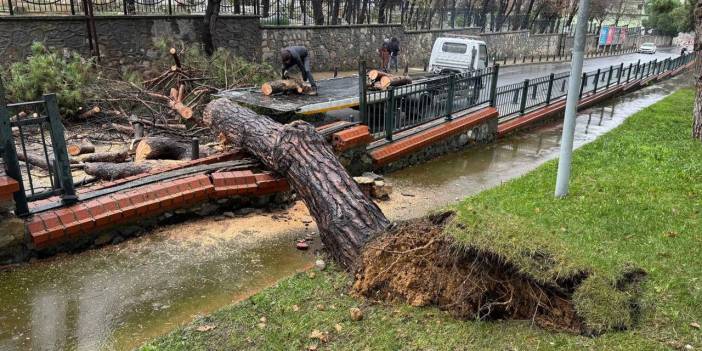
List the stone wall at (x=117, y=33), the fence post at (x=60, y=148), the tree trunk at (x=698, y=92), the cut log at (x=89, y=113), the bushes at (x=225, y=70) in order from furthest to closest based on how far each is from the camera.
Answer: the stone wall at (x=117, y=33), the bushes at (x=225, y=70), the cut log at (x=89, y=113), the tree trunk at (x=698, y=92), the fence post at (x=60, y=148)

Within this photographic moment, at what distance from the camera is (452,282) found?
12.4 ft

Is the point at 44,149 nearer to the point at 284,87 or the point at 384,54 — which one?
the point at 284,87

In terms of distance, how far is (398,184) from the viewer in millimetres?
8109

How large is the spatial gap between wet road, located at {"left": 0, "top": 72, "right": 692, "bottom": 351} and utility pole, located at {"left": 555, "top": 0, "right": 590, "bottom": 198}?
174cm

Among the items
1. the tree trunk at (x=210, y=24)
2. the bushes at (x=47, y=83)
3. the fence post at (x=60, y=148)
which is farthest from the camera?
the tree trunk at (x=210, y=24)

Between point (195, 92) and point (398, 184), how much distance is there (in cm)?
574

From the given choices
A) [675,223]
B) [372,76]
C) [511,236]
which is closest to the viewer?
[511,236]

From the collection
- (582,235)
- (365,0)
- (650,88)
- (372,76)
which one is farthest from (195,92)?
(650,88)

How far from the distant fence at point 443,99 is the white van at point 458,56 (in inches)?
120

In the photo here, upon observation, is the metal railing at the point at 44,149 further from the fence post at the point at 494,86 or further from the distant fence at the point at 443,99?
the fence post at the point at 494,86

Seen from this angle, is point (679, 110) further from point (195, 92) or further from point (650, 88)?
point (195, 92)

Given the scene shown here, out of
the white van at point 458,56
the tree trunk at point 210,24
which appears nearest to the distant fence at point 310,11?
the tree trunk at point 210,24

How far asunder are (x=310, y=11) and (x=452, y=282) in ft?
73.3

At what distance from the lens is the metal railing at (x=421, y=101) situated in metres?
8.73
